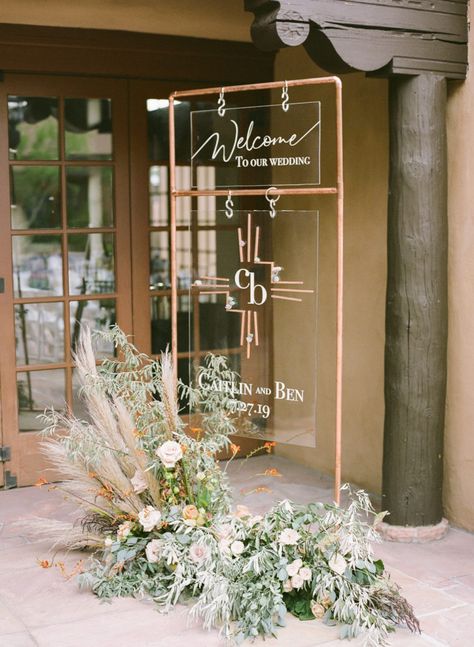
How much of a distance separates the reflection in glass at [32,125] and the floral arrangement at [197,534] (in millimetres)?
2047

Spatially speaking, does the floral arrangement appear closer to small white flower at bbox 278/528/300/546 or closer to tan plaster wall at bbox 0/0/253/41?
small white flower at bbox 278/528/300/546

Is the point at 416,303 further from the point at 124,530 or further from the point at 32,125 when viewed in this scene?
the point at 32,125

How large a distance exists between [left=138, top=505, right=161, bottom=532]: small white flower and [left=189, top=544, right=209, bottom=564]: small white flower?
0.68ft

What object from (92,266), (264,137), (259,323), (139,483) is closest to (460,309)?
(259,323)

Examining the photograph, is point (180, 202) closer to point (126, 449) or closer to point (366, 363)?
point (366, 363)

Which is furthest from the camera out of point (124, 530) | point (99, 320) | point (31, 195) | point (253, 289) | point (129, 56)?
point (31, 195)

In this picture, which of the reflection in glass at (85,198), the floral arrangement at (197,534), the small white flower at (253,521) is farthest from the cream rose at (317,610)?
the reflection in glass at (85,198)

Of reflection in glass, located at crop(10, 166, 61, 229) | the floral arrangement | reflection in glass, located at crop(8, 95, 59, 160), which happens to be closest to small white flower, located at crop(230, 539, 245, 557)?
the floral arrangement

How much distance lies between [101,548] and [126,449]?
465 millimetres

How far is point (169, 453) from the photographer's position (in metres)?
3.61

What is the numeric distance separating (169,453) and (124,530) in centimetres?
37

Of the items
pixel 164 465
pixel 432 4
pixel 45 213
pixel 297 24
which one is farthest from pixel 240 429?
pixel 45 213

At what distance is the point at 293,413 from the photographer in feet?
13.3

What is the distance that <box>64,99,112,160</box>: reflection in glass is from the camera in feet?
19.6
